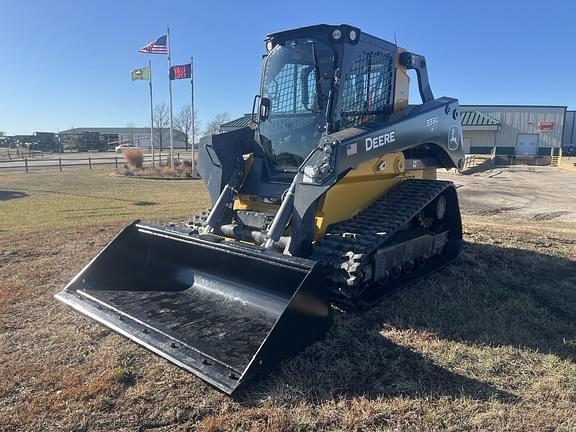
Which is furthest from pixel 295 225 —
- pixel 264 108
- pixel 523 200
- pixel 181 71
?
pixel 181 71

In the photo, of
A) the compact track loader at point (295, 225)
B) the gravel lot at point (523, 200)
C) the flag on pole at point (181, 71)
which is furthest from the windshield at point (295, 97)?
the flag on pole at point (181, 71)

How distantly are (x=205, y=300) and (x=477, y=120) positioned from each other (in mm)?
45360

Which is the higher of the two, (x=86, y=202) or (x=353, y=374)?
(x=86, y=202)

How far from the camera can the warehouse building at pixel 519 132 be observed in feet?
150

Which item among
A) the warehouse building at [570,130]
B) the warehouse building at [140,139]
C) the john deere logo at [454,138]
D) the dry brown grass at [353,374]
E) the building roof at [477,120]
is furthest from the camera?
the warehouse building at [140,139]

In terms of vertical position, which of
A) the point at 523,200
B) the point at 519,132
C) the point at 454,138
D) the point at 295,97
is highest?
the point at 519,132

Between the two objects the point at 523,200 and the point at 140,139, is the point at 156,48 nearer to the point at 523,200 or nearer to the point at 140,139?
the point at 523,200

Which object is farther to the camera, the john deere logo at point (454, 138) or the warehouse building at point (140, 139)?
the warehouse building at point (140, 139)

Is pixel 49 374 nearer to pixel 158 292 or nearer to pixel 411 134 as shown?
pixel 158 292

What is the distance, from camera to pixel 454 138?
6.94 m

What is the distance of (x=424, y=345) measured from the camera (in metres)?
4.04

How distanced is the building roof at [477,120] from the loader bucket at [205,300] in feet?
143

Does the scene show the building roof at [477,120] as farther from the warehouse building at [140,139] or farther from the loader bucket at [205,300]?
the loader bucket at [205,300]

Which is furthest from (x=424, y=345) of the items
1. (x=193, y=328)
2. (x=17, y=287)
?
(x=17, y=287)
